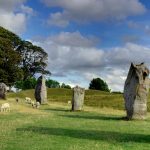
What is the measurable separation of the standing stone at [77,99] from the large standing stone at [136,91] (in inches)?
430

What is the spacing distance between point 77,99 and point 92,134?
2507cm

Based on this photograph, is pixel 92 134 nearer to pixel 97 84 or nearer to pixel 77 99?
pixel 77 99

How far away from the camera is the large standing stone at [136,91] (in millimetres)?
37062

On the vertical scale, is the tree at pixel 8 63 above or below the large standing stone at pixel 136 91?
above

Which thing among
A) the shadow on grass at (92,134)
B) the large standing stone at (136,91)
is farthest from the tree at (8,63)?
the shadow on grass at (92,134)

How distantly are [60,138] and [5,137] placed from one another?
2393mm

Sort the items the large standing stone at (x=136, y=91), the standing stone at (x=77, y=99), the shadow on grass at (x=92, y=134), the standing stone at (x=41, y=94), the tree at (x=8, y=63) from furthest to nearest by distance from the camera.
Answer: the tree at (x=8, y=63) → the standing stone at (x=41, y=94) → the standing stone at (x=77, y=99) → the large standing stone at (x=136, y=91) → the shadow on grass at (x=92, y=134)

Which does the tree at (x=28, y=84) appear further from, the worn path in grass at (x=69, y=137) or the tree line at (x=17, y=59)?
the worn path in grass at (x=69, y=137)

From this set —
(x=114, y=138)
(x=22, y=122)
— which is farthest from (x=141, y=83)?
(x=114, y=138)

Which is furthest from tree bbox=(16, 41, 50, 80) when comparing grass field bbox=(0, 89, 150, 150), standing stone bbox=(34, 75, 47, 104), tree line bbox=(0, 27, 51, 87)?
grass field bbox=(0, 89, 150, 150)

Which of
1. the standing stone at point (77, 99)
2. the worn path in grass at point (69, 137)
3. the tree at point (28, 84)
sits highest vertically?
the tree at point (28, 84)

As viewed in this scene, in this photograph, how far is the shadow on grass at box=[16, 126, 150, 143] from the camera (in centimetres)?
2292

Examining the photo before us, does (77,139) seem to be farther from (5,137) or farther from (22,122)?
(22,122)

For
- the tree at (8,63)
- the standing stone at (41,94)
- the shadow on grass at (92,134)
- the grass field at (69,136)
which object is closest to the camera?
the grass field at (69,136)
